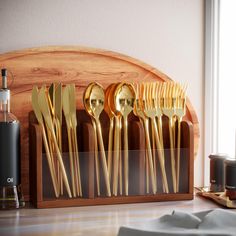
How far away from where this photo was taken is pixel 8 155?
1356 mm

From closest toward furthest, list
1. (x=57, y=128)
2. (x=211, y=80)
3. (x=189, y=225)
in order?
1. (x=189, y=225)
2. (x=57, y=128)
3. (x=211, y=80)

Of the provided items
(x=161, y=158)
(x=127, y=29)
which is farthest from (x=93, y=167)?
(x=127, y=29)

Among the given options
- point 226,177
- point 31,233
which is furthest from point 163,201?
point 31,233

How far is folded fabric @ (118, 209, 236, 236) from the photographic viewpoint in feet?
3.44

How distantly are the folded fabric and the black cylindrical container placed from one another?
390 millimetres

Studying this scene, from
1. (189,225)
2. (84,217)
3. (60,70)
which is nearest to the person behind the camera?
(189,225)

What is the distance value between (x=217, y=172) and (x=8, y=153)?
1.83ft

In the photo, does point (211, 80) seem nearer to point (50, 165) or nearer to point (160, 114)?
point (160, 114)

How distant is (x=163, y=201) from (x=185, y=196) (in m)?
0.06

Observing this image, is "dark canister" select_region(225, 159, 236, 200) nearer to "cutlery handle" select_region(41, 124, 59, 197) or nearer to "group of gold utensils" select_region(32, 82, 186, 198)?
"group of gold utensils" select_region(32, 82, 186, 198)

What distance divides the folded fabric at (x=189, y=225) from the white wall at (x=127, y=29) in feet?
1.87

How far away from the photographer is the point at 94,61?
1.57 m

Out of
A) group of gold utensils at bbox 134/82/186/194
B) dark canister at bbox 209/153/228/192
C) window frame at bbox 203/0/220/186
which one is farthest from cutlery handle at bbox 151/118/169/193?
window frame at bbox 203/0/220/186

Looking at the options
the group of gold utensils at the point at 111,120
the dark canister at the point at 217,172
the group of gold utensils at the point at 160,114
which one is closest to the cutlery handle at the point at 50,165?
the group of gold utensils at the point at 111,120
